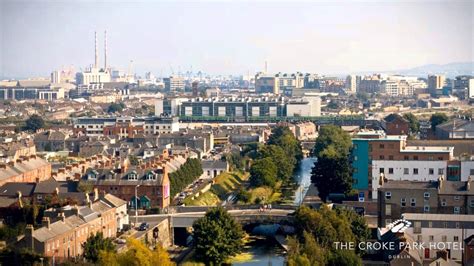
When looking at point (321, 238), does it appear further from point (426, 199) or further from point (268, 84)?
point (268, 84)

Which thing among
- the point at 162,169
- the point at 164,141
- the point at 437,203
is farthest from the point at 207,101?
the point at 437,203

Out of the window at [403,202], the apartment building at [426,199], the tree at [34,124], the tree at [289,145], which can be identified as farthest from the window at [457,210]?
the tree at [34,124]

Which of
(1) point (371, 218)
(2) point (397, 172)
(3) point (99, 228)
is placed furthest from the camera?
(2) point (397, 172)

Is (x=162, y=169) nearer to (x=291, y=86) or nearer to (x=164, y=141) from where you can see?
(x=164, y=141)

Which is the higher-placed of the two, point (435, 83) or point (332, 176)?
point (435, 83)

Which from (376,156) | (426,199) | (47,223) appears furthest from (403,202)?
(47,223)

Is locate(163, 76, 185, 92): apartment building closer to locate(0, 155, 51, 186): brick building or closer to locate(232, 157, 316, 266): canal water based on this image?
locate(0, 155, 51, 186): brick building
